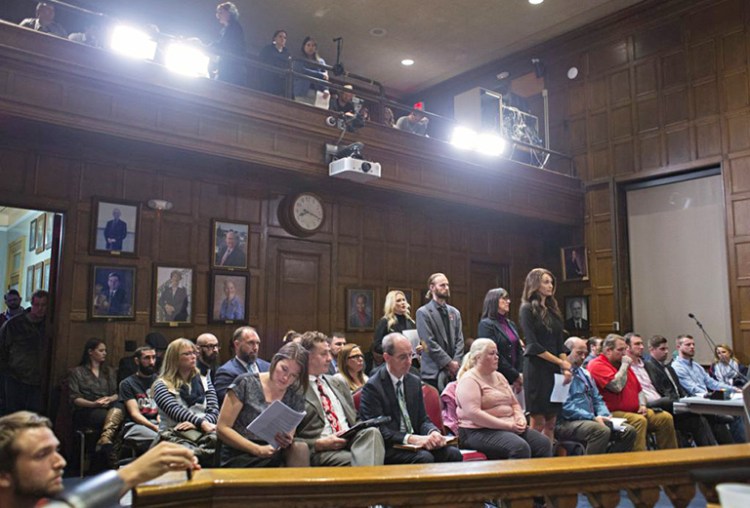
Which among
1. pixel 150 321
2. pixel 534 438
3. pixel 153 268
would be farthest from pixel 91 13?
pixel 534 438

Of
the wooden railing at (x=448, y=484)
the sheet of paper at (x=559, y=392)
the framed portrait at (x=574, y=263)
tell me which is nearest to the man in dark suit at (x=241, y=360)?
the sheet of paper at (x=559, y=392)

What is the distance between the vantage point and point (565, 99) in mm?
11438

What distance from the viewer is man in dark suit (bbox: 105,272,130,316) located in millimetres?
6770

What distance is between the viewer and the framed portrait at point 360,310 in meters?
8.80

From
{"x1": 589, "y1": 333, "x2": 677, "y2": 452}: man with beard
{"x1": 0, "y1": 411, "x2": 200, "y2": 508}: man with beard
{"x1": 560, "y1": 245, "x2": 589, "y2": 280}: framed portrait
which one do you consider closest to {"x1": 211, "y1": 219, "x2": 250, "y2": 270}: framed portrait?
{"x1": 589, "y1": 333, "x2": 677, "y2": 452}: man with beard

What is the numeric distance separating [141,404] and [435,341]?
2.47m

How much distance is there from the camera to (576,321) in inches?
428

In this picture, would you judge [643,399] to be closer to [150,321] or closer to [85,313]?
[150,321]

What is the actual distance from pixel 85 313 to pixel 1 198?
53.4 inches

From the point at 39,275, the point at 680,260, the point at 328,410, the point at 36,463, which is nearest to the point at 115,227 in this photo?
the point at 39,275

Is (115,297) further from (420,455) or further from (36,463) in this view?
(36,463)

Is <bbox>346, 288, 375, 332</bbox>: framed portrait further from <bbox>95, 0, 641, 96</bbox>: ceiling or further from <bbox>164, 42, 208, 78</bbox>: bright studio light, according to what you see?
<bbox>95, 0, 641, 96</bbox>: ceiling

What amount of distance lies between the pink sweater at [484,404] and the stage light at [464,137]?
18.1ft

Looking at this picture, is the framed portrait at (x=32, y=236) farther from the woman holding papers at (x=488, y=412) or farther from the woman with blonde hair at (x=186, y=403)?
the woman holding papers at (x=488, y=412)
